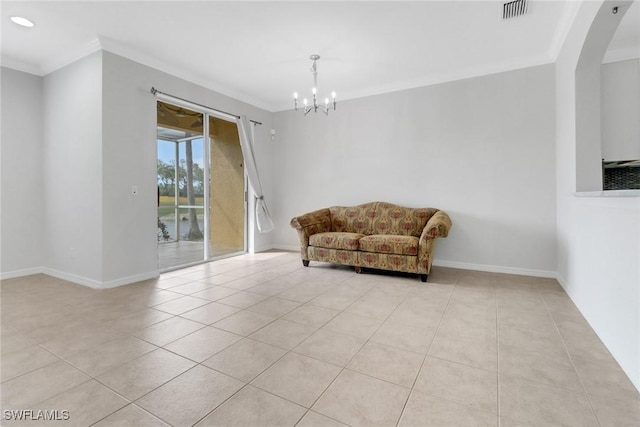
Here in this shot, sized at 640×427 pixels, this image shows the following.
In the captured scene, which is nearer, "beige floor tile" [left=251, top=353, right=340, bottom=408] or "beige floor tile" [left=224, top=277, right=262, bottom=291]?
"beige floor tile" [left=251, top=353, right=340, bottom=408]

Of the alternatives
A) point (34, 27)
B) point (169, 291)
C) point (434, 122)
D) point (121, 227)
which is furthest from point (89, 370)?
point (434, 122)

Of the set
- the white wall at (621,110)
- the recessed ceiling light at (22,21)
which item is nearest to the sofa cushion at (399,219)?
the white wall at (621,110)

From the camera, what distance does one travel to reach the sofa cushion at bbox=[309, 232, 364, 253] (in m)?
4.12

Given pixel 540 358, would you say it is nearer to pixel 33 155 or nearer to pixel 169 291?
pixel 169 291

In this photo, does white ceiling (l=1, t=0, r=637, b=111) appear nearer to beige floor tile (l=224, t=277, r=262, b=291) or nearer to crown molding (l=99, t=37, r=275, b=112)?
crown molding (l=99, t=37, r=275, b=112)

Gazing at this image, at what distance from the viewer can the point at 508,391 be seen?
5.19ft

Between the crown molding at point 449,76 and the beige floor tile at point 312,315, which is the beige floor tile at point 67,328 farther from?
the crown molding at point 449,76

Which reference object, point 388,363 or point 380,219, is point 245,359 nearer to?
point 388,363

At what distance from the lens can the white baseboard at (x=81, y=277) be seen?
346 centimetres

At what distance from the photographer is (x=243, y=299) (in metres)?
3.05

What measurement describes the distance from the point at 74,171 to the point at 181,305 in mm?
2429

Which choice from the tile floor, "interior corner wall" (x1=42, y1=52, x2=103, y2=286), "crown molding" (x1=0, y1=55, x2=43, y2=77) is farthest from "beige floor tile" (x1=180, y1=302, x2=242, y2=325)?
"crown molding" (x1=0, y1=55, x2=43, y2=77)

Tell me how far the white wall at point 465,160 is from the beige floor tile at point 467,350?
2357 mm

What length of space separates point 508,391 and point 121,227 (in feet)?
13.4
